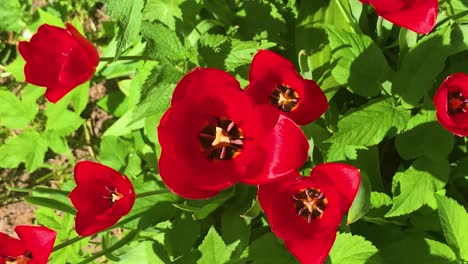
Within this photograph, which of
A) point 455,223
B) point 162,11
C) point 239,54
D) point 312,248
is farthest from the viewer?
point 162,11

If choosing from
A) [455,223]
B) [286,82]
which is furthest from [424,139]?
[286,82]

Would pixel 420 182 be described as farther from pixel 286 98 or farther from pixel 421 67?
pixel 286 98

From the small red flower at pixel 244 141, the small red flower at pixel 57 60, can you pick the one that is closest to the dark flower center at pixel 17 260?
the small red flower at pixel 57 60

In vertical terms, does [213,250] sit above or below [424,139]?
below

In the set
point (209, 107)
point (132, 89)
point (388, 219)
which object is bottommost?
point (388, 219)

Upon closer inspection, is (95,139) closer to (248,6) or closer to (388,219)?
→ (248,6)

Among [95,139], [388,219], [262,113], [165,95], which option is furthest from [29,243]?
[95,139]
